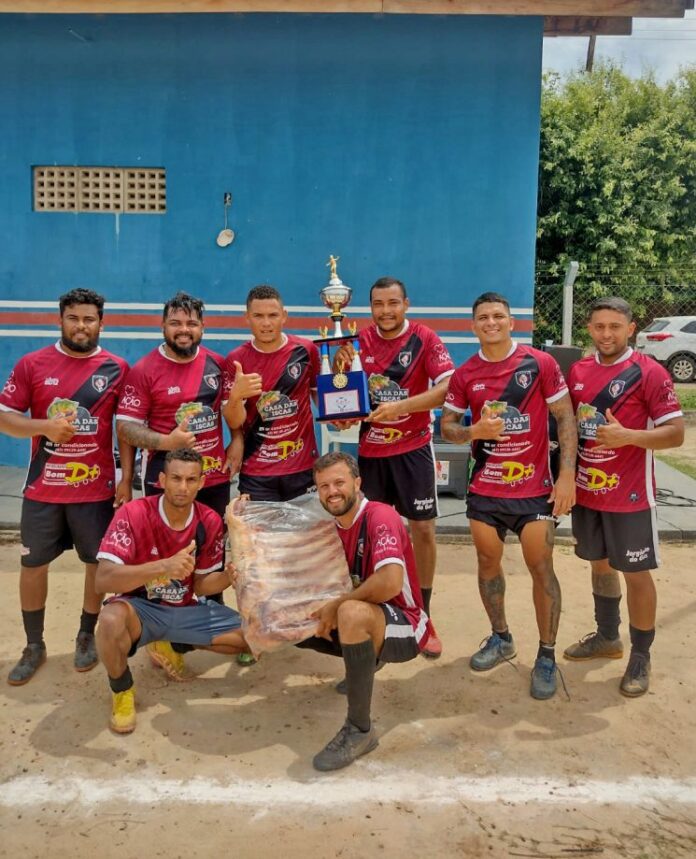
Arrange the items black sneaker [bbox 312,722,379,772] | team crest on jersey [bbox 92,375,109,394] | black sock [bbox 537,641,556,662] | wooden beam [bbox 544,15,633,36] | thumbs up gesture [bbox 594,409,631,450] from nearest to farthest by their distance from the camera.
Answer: black sneaker [bbox 312,722,379,772], thumbs up gesture [bbox 594,409,631,450], black sock [bbox 537,641,556,662], team crest on jersey [bbox 92,375,109,394], wooden beam [bbox 544,15,633,36]

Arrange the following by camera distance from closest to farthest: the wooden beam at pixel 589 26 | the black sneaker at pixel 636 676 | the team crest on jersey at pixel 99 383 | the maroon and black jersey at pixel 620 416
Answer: the maroon and black jersey at pixel 620 416 → the black sneaker at pixel 636 676 → the team crest on jersey at pixel 99 383 → the wooden beam at pixel 589 26

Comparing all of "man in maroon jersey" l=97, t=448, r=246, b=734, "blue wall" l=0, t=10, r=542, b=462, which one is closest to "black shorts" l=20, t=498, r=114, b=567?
"man in maroon jersey" l=97, t=448, r=246, b=734

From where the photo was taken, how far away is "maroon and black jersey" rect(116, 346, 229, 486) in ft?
12.7

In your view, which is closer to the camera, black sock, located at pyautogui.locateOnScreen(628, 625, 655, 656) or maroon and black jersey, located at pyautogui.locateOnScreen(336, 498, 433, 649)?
maroon and black jersey, located at pyautogui.locateOnScreen(336, 498, 433, 649)

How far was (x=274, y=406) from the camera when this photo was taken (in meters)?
4.04

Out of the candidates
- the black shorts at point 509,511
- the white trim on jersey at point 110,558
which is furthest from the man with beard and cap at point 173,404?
the black shorts at point 509,511

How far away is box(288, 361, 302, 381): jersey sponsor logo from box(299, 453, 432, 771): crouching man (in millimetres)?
847

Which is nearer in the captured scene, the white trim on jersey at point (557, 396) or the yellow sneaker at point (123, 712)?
the yellow sneaker at point (123, 712)

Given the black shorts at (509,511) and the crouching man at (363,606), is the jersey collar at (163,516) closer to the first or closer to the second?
the crouching man at (363,606)

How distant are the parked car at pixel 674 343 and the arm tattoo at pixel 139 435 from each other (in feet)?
43.3

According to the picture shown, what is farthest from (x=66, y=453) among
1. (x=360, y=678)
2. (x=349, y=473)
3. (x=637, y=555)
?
(x=637, y=555)

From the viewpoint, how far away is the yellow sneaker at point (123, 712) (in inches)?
133

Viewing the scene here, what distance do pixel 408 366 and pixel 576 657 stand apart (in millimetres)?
1808

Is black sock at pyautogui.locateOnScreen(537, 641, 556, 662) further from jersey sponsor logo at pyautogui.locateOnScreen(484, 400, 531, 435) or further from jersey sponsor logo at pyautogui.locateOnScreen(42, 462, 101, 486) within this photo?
jersey sponsor logo at pyautogui.locateOnScreen(42, 462, 101, 486)
